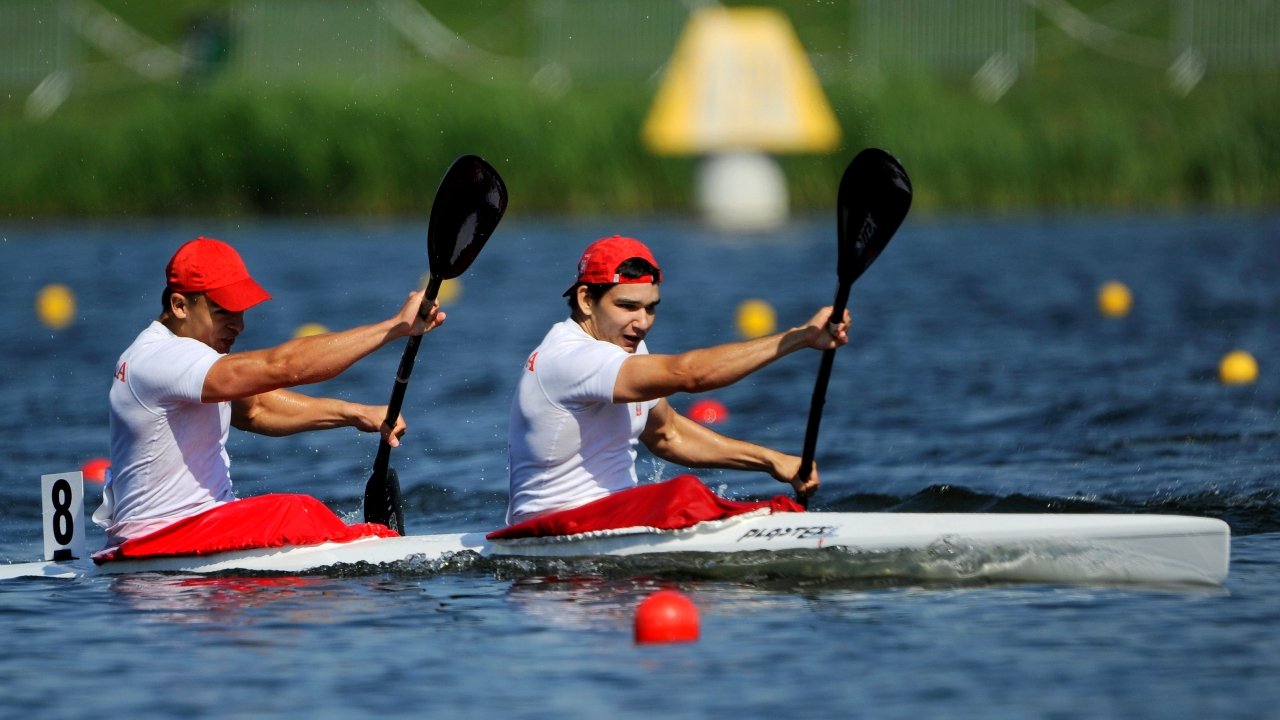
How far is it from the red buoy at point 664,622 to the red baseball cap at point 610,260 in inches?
51.8

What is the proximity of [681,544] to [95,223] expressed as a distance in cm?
2295

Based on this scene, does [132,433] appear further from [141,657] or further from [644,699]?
[644,699]

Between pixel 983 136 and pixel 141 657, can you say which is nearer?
pixel 141 657

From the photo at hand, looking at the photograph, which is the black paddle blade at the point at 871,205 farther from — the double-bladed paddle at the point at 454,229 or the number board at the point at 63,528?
the number board at the point at 63,528

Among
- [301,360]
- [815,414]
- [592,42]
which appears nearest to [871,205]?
[815,414]

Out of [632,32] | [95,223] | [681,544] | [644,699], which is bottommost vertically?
[644,699]

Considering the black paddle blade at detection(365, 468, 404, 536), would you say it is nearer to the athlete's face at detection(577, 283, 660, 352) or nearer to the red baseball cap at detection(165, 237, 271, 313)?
the red baseball cap at detection(165, 237, 271, 313)

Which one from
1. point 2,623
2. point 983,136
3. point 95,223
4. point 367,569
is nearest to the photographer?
point 2,623

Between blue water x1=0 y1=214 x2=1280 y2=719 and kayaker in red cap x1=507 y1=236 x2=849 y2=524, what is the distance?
0.41 meters

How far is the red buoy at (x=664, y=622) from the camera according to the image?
6.70 metres

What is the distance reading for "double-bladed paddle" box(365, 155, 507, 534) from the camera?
8.57m

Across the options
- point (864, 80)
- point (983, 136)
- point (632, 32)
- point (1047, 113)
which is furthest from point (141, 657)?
point (632, 32)

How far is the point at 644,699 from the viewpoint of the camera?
6020 mm

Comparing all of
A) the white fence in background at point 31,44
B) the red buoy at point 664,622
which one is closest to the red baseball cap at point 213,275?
the red buoy at point 664,622
